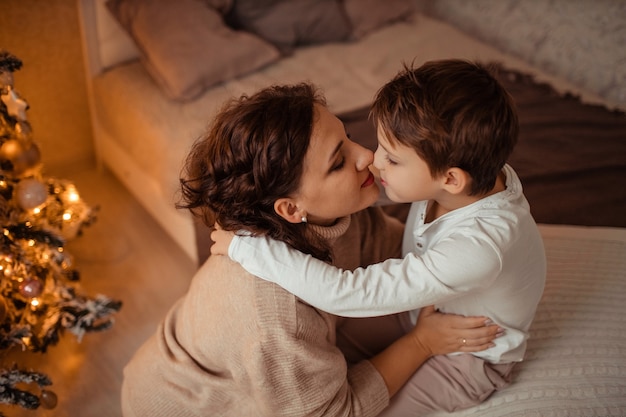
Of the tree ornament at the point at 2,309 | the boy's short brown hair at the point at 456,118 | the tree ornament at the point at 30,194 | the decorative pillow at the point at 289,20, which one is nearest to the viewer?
the boy's short brown hair at the point at 456,118

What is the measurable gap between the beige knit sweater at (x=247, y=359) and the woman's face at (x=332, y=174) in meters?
0.08

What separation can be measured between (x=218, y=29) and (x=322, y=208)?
1.22 metres

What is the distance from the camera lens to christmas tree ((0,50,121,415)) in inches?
60.4

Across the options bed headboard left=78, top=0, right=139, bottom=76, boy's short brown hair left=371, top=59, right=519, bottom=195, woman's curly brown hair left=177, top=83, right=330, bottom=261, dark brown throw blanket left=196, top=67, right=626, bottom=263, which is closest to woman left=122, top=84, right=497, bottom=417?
woman's curly brown hair left=177, top=83, right=330, bottom=261

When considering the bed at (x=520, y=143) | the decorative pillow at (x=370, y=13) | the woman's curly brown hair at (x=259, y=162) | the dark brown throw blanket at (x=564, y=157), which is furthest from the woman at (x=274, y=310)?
the decorative pillow at (x=370, y=13)

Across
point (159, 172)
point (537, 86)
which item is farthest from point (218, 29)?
point (537, 86)

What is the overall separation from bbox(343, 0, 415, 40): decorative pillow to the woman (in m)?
1.37

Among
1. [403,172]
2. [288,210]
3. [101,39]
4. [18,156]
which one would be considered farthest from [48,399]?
[101,39]

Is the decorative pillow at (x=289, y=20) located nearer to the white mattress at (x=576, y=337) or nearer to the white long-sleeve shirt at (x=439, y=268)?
the white mattress at (x=576, y=337)

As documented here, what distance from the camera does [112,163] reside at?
2.41 metres

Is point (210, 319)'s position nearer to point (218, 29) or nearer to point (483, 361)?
point (483, 361)

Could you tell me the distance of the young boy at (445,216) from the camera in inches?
43.5

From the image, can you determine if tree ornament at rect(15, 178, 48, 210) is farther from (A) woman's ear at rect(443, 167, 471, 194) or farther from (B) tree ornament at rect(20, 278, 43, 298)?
(A) woman's ear at rect(443, 167, 471, 194)

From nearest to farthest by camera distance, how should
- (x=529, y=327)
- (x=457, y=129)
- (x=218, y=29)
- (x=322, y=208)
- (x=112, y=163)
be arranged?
1. (x=457, y=129)
2. (x=322, y=208)
3. (x=529, y=327)
4. (x=218, y=29)
5. (x=112, y=163)
